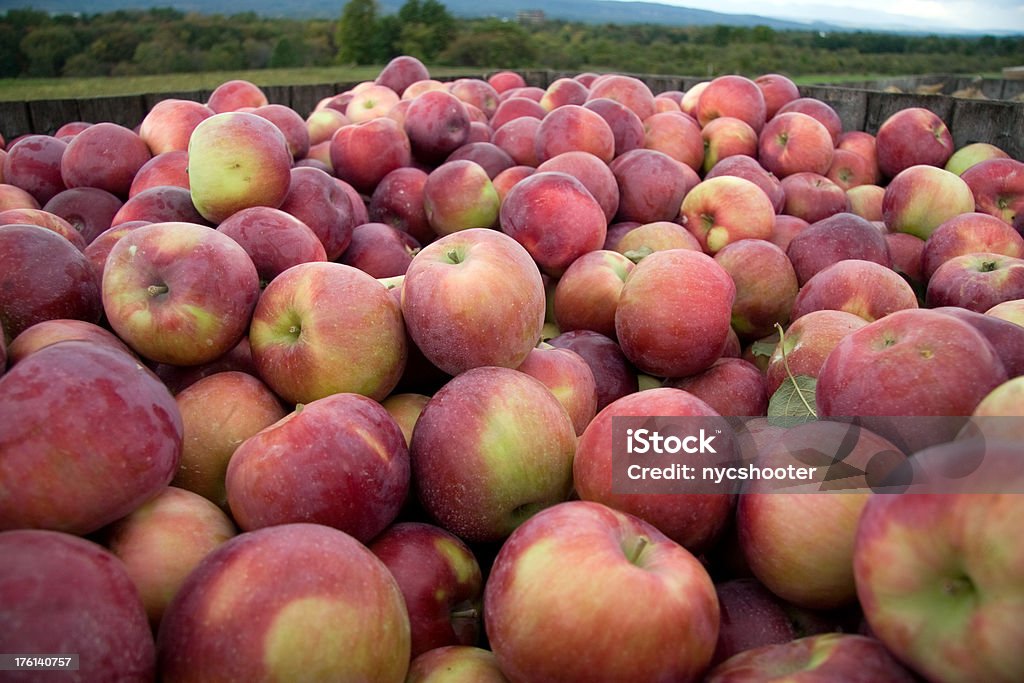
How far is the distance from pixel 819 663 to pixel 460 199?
6.91ft

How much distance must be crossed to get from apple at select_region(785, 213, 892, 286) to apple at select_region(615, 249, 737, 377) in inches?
21.2

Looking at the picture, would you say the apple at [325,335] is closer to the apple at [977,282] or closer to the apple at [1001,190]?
the apple at [977,282]

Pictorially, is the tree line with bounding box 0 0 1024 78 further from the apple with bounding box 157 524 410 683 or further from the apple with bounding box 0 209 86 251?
the apple with bounding box 157 524 410 683

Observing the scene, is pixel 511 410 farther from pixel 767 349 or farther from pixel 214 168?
pixel 214 168

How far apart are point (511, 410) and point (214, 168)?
1383 millimetres

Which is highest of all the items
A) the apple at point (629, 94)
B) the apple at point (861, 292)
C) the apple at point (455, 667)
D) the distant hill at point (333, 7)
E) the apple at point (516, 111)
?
the distant hill at point (333, 7)

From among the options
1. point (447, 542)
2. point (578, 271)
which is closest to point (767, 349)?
point (578, 271)

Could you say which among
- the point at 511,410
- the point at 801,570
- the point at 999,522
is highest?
the point at 999,522

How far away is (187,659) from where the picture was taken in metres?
1.04

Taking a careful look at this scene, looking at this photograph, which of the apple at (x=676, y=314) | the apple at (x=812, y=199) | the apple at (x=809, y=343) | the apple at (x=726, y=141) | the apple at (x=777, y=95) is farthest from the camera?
the apple at (x=777, y=95)

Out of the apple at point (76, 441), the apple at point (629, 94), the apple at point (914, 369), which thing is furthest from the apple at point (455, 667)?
the apple at point (629, 94)

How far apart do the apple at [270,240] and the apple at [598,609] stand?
3.92 ft

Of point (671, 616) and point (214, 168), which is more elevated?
point (214, 168)

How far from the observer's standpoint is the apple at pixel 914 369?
49.1 inches
